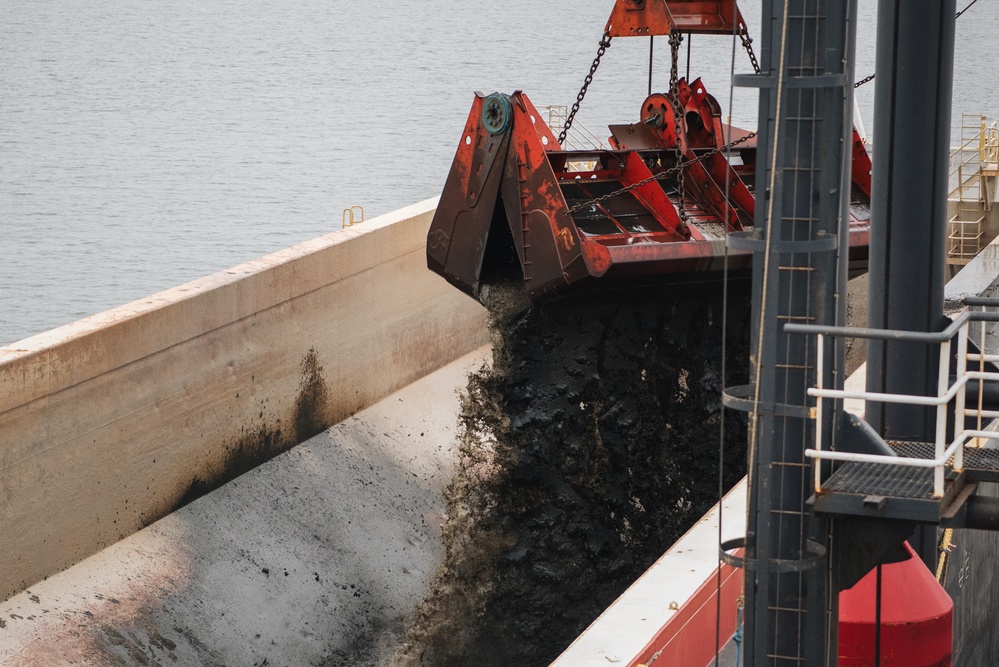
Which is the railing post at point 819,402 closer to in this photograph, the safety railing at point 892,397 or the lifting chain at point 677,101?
the safety railing at point 892,397

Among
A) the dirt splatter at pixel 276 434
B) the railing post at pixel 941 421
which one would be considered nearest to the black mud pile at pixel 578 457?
the dirt splatter at pixel 276 434

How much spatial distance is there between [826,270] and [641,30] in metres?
6.48

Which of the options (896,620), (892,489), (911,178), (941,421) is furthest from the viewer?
(911,178)

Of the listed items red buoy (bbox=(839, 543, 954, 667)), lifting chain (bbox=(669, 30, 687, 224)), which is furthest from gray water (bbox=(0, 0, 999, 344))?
red buoy (bbox=(839, 543, 954, 667))

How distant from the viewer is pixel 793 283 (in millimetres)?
4844

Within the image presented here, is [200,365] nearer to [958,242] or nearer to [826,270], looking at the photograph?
[826,270]

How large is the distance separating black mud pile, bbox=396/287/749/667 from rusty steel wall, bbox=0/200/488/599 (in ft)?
7.25

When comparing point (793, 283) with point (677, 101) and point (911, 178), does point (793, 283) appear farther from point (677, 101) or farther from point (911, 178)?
point (677, 101)

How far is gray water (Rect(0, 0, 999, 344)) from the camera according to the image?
25719 mm

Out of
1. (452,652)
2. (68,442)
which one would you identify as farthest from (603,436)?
(68,442)

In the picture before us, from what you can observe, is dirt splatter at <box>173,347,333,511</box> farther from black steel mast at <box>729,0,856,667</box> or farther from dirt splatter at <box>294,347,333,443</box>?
black steel mast at <box>729,0,856,667</box>

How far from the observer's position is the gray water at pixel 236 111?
2572 cm

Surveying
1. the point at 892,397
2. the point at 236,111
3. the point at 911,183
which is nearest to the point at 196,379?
the point at 911,183

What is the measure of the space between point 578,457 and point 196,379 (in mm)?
3318
